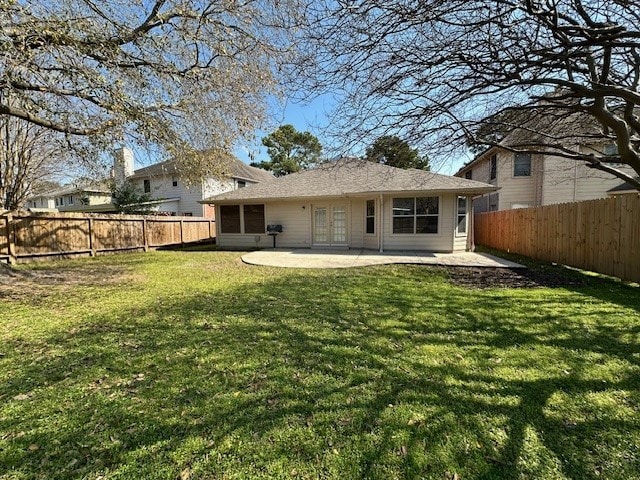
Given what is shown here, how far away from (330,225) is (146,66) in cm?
903

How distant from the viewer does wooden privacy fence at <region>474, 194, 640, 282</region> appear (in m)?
6.47

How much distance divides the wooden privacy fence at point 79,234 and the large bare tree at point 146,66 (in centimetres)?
420

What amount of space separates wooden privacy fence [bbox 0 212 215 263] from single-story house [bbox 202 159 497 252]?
9.17ft

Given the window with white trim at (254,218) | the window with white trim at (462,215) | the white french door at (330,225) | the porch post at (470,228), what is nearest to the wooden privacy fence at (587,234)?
A: the porch post at (470,228)

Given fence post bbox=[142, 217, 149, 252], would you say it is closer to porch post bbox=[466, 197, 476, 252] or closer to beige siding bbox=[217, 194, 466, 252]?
beige siding bbox=[217, 194, 466, 252]

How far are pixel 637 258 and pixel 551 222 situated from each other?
3.42 meters

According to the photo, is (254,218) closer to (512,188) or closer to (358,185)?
(358,185)

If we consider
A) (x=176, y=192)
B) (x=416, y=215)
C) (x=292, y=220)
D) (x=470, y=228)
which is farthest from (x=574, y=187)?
(x=176, y=192)

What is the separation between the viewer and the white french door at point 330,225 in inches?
554

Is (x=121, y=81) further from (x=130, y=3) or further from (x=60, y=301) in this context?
(x=60, y=301)

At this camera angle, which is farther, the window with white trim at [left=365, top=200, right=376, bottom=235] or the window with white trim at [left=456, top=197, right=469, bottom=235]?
the window with white trim at [left=365, top=200, right=376, bottom=235]

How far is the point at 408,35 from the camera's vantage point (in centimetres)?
423

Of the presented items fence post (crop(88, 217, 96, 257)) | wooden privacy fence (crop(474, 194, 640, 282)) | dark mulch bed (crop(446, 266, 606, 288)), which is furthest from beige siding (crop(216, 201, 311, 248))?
wooden privacy fence (crop(474, 194, 640, 282))

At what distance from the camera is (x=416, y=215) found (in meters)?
12.6
